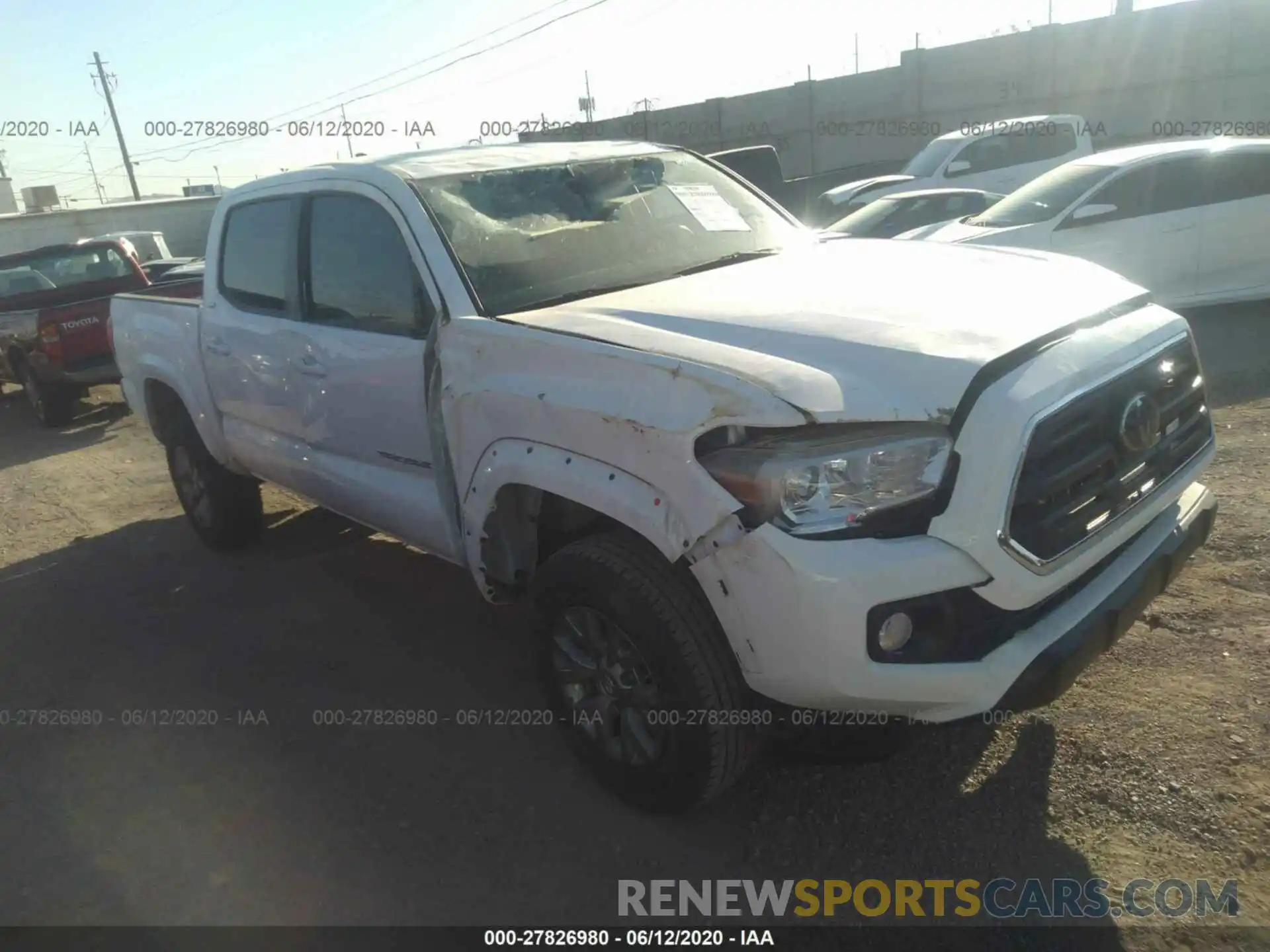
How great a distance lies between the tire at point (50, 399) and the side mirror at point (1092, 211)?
32.3 ft

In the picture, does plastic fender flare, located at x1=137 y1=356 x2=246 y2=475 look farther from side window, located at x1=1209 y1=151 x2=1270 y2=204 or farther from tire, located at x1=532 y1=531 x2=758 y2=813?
side window, located at x1=1209 y1=151 x2=1270 y2=204

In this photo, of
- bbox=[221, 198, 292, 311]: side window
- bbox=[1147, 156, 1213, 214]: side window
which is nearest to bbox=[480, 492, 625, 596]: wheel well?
bbox=[221, 198, 292, 311]: side window

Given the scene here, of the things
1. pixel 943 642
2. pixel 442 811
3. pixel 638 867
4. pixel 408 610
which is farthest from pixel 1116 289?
pixel 408 610

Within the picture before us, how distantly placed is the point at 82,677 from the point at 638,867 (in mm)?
2868

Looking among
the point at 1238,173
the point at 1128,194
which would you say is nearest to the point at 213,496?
the point at 1128,194

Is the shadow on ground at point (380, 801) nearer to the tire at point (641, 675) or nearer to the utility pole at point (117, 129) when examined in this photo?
the tire at point (641, 675)

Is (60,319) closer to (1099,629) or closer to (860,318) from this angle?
(860,318)

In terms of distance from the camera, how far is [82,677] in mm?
4137

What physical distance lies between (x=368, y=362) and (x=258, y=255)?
1275mm

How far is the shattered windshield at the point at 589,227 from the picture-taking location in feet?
10.6

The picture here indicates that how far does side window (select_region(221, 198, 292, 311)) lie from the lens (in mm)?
4098

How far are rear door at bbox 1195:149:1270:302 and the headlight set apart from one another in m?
6.89

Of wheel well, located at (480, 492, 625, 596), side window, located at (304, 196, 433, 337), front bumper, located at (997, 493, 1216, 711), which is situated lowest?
front bumper, located at (997, 493, 1216, 711)

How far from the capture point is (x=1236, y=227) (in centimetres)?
754
